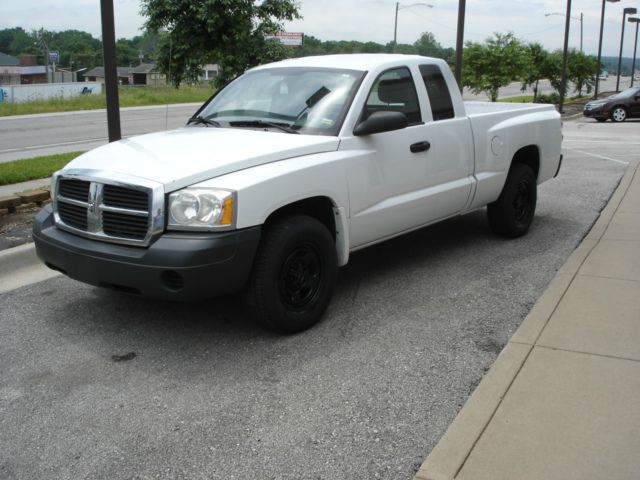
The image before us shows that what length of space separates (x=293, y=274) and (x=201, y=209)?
2.74 ft

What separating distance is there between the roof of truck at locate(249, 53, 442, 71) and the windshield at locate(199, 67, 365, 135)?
11 centimetres

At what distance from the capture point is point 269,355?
4.42 m

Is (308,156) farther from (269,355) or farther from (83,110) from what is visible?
Answer: (83,110)

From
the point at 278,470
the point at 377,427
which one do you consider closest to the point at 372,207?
the point at 377,427

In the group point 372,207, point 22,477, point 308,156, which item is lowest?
point 22,477

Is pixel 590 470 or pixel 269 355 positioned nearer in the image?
pixel 590 470

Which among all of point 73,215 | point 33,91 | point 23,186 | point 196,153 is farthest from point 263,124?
point 33,91

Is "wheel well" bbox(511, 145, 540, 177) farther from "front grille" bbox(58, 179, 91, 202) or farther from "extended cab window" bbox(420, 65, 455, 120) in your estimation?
"front grille" bbox(58, 179, 91, 202)

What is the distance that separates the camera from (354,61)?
19.0ft

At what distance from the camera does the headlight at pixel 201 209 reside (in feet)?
13.6

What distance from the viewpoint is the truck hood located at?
4289mm

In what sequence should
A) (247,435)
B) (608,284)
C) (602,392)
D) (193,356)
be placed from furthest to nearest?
(608,284), (193,356), (602,392), (247,435)

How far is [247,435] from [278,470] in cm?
35

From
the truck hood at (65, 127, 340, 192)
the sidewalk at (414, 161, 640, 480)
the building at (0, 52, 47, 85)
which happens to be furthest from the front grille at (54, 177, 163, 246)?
the building at (0, 52, 47, 85)
